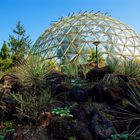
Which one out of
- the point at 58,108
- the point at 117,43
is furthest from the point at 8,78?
the point at 117,43

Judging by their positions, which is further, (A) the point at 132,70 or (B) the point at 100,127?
(A) the point at 132,70

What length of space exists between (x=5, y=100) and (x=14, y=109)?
35 cm

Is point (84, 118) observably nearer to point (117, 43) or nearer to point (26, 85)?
point (26, 85)

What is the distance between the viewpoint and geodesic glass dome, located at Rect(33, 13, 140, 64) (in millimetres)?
28203

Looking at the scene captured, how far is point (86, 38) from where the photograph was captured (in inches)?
1159

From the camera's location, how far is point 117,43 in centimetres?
2961

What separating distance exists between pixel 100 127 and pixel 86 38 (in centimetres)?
2242

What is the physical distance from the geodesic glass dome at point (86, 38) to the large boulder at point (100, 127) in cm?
1894

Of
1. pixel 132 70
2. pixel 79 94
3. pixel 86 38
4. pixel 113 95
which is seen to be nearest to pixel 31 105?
pixel 79 94

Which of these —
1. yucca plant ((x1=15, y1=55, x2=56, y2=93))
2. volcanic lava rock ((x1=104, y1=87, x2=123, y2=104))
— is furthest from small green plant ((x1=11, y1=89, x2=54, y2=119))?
volcanic lava rock ((x1=104, y1=87, x2=123, y2=104))

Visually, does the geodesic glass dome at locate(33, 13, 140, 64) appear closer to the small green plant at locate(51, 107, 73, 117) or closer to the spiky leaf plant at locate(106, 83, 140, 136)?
the spiky leaf plant at locate(106, 83, 140, 136)

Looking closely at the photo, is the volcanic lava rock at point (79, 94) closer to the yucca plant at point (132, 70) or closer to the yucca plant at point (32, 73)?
the yucca plant at point (32, 73)

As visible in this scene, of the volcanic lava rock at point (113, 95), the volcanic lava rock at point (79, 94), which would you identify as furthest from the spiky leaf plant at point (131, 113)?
the volcanic lava rock at point (79, 94)

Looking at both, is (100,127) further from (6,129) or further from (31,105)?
(6,129)
